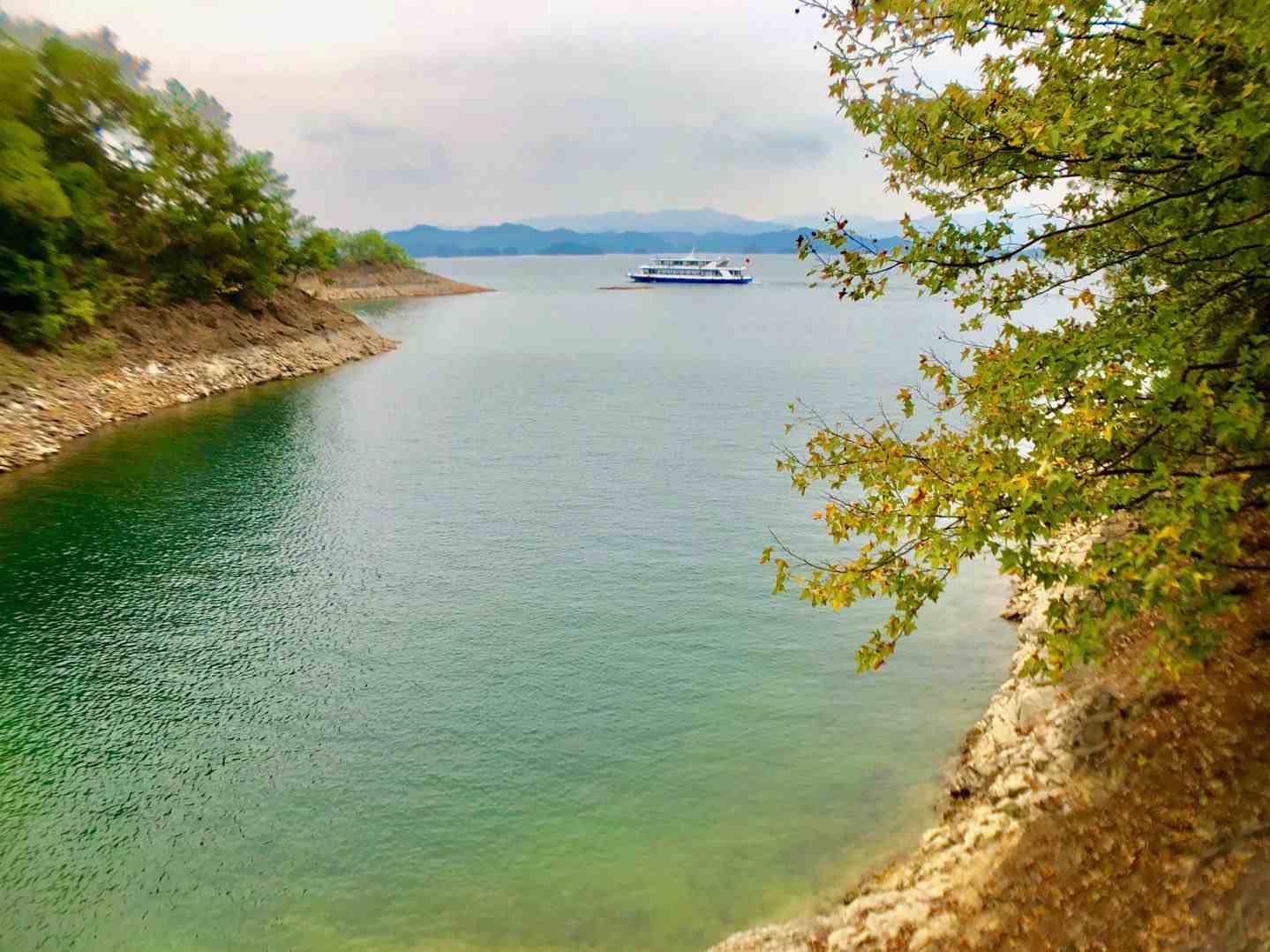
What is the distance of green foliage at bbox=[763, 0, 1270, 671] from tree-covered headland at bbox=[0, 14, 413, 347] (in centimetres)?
6066

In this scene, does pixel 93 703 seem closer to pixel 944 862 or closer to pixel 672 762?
pixel 672 762

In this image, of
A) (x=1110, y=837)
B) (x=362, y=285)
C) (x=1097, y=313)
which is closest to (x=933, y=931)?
(x=1110, y=837)

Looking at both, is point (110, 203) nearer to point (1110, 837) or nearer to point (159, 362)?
point (159, 362)

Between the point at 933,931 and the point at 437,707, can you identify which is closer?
the point at 933,931

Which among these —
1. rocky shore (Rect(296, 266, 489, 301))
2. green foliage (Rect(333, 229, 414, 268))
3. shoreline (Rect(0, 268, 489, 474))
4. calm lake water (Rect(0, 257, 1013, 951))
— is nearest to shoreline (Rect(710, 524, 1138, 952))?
calm lake water (Rect(0, 257, 1013, 951))

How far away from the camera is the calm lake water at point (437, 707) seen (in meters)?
14.8

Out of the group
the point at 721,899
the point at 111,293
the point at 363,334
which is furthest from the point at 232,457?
the point at 363,334

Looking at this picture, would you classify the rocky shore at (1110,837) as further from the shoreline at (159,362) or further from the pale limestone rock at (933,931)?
the shoreline at (159,362)

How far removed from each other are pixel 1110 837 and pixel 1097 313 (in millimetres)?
8331

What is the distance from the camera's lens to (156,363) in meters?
62.6

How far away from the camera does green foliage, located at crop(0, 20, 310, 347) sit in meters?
51.8

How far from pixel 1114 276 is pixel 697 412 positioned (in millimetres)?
43428

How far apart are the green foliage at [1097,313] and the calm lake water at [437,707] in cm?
837

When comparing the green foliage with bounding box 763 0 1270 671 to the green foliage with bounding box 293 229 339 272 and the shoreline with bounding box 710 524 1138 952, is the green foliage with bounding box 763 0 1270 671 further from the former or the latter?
the green foliage with bounding box 293 229 339 272
